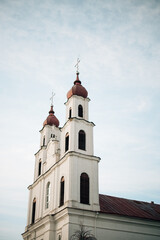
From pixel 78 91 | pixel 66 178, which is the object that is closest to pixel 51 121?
pixel 78 91

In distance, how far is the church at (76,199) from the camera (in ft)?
85.9

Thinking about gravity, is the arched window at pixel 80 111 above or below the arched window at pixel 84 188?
above

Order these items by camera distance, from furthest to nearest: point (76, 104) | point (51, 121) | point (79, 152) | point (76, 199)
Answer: point (51, 121) < point (76, 104) < point (79, 152) < point (76, 199)

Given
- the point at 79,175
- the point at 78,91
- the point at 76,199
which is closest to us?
the point at 76,199

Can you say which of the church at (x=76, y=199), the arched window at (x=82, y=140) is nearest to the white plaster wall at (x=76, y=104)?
the church at (x=76, y=199)

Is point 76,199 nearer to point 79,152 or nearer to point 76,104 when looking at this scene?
point 79,152

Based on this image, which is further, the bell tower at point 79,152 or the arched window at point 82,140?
the arched window at point 82,140

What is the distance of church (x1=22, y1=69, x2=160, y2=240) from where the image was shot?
2617 cm

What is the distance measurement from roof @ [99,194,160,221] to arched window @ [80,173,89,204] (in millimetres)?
1923

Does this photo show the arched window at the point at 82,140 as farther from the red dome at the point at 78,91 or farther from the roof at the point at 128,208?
the roof at the point at 128,208

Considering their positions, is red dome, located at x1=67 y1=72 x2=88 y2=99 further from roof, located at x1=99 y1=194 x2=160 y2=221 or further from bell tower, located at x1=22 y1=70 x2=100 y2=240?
roof, located at x1=99 y1=194 x2=160 y2=221

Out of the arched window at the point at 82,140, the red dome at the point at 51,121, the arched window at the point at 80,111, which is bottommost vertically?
the arched window at the point at 82,140

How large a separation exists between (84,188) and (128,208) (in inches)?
287

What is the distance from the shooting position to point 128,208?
32.0m
